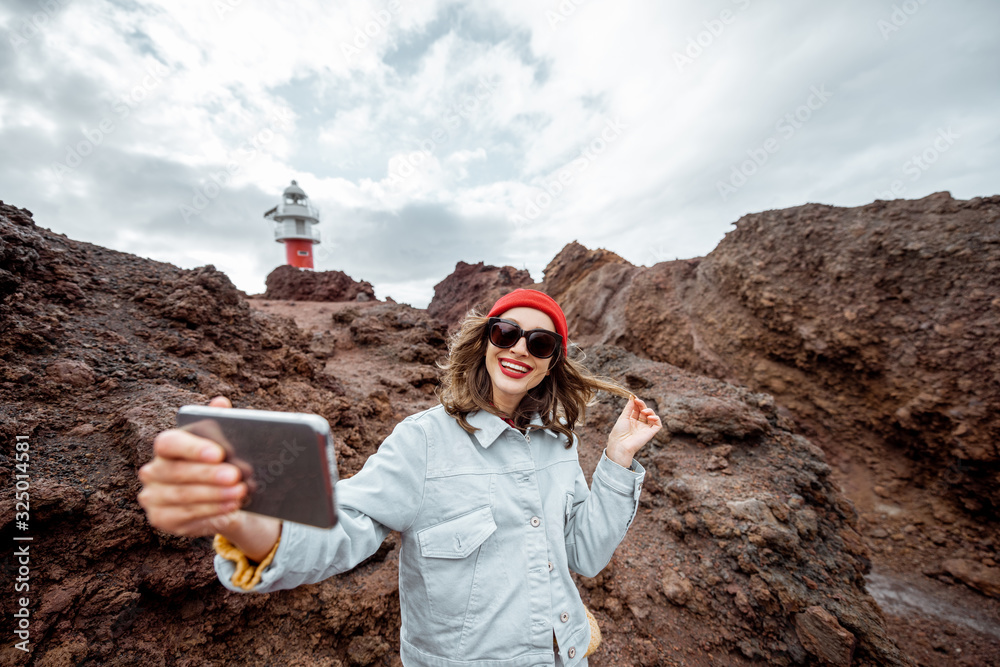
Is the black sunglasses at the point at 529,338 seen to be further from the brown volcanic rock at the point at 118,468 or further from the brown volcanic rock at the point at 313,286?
the brown volcanic rock at the point at 313,286

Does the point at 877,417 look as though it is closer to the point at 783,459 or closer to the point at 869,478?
the point at 869,478

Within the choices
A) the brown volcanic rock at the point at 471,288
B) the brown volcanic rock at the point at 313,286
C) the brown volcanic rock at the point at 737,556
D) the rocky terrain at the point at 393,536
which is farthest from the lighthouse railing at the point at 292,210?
the brown volcanic rock at the point at 737,556

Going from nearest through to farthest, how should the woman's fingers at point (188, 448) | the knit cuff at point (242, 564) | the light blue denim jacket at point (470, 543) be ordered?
1. the woman's fingers at point (188, 448)
2. the knit cuff at point (242, 564)
3. the light blue denim jacket at point (470, 543)

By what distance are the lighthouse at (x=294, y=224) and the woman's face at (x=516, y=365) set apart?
29.5 metres

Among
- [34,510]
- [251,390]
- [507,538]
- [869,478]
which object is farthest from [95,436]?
[869,478]

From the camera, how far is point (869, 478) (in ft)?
22.6

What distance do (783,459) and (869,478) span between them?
4.27 meters

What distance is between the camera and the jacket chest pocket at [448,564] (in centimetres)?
149

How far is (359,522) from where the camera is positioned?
128 centimetres

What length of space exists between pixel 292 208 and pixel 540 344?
102 feet

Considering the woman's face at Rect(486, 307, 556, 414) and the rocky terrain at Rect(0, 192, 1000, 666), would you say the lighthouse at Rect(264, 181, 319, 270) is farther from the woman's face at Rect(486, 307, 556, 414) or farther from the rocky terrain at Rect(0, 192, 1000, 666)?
the woman's face at Rect(486, 307, 556, 414)

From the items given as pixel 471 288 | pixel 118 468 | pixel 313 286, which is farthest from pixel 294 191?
pixel 118 468

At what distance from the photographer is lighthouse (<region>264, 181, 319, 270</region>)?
27.5 meters

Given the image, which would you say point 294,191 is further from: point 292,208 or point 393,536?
point 393,536
